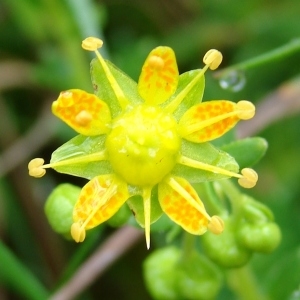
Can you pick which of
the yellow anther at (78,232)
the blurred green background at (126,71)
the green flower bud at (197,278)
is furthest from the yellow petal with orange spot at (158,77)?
the blurred green background at (126,71)

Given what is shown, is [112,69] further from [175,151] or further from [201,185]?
[201,185]

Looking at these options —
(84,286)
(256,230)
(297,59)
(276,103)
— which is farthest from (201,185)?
(297,59)

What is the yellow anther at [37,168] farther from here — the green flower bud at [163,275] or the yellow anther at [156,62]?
the green flower bud at [163,275]

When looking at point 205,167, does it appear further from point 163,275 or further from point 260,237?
point 163,275

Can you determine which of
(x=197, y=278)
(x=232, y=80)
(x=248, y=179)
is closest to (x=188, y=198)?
(x=248, y=179)

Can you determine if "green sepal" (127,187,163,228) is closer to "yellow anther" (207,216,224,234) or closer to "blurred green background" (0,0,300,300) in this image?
"yellow anther" (207,216,224,234)

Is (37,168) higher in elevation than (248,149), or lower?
higher
